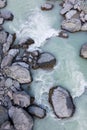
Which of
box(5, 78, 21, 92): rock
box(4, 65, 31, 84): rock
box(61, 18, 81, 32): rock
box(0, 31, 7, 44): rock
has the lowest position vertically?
box(5, 78, 21, 92): rock

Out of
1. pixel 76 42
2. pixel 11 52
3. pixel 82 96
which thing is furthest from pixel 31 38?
pixel 82 96

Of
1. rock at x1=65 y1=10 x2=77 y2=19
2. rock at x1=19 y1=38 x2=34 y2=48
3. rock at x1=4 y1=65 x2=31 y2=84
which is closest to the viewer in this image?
rock at x1=4 y1=65 x2=31 y2=84

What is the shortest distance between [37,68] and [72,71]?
1.16m

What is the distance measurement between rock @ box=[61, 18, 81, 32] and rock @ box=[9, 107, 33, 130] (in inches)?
149

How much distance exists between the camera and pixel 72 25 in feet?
32.2

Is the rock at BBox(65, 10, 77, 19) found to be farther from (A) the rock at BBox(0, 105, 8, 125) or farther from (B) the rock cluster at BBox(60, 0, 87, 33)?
(A) the rock at BBox(0, 105, 8, 125)

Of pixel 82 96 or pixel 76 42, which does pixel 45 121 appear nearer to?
pixel 82 96

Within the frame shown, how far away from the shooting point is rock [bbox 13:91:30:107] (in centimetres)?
778

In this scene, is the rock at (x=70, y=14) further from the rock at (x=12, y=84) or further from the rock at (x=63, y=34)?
the rock at (x=12, y=84)

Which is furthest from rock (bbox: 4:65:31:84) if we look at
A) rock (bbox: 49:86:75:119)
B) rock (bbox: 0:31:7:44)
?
rock (bbox: 0:31:7:44)

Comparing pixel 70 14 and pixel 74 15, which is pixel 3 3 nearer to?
pixel 70 14

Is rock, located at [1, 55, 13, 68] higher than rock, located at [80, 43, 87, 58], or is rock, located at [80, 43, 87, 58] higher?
rock, located at [80, 43, 87, 58]

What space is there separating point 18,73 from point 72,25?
2894 mm

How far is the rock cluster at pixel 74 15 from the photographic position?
385 inches
